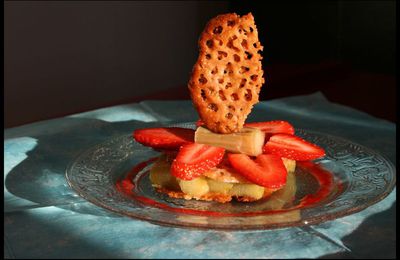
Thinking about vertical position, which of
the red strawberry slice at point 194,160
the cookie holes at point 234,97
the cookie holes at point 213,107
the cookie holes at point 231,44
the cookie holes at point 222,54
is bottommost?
the red strawberry slice at point 194,160

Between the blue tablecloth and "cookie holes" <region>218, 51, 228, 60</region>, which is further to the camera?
"cookie holes" <region>218, 51, 228, 60</region>

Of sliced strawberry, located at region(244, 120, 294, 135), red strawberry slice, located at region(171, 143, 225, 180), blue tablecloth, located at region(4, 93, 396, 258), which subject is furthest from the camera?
sliced strawberry, located at region(244, 120, 294, 135)

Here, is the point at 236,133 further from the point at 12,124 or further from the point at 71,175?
the point at 12,124

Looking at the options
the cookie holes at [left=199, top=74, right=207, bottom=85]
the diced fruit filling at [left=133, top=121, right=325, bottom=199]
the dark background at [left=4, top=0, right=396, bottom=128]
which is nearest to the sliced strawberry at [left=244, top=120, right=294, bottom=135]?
the diced fruit filling at [left=133, top=121, right=325, bottom=199]

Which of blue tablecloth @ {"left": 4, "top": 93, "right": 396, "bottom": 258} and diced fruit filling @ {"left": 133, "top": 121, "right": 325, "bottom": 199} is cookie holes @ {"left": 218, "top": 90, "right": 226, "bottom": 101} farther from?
blue tablecloth @ {"left": 4, "top": 93, "right": 396, "bottom": 258}

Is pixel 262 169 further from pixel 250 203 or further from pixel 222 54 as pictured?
pixel 222 54

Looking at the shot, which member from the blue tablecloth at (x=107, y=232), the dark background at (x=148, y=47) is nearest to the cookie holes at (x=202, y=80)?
the blue tablecloth at (x=107, y=232)

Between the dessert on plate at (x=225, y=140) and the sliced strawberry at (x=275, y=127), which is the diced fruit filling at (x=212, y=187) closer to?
the dessert on plate at (x=225, y=140)
